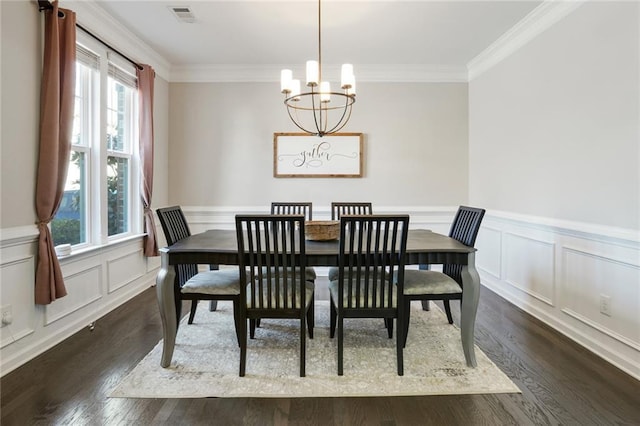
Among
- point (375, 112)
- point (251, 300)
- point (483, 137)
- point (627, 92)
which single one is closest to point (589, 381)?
point (627, 92)

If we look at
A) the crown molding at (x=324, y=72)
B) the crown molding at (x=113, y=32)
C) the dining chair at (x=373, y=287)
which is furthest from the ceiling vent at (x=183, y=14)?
the dining chair at (x=373, y=287)

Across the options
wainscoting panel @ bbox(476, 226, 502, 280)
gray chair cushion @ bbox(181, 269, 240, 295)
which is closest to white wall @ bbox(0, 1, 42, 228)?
gray chair cushion @ bbox(181, 269, 240, 295)

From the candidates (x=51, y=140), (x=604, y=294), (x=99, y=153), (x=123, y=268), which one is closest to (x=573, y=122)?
(x=604, y=294)

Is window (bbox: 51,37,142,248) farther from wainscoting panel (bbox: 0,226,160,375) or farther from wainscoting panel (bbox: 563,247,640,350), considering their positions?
wainscoting panel (bbox: 563,247,640,350)

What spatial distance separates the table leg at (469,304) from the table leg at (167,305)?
6.23 feet

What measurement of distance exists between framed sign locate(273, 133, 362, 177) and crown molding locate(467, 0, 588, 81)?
1630 millimetres

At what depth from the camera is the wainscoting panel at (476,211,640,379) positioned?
2252mm

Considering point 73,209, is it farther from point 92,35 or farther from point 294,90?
point 294,90

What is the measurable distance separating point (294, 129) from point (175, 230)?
2289 mm

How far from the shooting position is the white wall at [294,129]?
4.49 meters

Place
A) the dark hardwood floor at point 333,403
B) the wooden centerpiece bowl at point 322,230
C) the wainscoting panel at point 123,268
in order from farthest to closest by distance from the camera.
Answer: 1. the wainscoting panel at point 123,268
2. the wooden centerpiece bowl at point 322,230
3. the dark hardwood floor at point 333,403

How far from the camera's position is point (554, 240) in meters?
2.91

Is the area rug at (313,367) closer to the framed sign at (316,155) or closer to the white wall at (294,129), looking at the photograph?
the white wall at (294,129)

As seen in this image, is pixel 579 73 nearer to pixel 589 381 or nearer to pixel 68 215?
pixel 589 381
